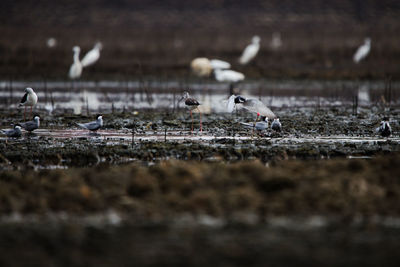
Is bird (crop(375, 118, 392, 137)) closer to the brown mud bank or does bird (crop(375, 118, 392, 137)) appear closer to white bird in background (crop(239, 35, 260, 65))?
the brown mud bank

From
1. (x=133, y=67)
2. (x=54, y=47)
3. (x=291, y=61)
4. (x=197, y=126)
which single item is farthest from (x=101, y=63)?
(x=197, y=126)

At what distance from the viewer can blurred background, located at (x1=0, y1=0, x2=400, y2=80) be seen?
31969 millimetres

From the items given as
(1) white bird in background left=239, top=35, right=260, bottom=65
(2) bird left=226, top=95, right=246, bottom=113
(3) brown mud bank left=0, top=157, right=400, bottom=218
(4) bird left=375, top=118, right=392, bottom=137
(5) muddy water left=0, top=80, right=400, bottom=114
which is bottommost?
(3) brown mud bank left=0, top=157, right=400, bottom=218

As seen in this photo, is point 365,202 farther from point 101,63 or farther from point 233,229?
point 101,63

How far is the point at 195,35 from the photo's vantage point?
48.2 meters

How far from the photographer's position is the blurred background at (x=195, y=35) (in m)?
32.0

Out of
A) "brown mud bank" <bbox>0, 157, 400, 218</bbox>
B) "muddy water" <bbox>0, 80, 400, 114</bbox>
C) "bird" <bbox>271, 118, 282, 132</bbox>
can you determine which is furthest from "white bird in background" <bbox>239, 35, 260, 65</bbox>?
"brown mud bank" <bbox>0, 157, 400, 218</bbox>

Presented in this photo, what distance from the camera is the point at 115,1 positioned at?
62.7 metres

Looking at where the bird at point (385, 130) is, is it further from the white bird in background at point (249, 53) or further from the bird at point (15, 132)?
the white bird in background at point (249, 53)

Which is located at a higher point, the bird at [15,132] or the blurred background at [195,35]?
the blurred background at [195,35]

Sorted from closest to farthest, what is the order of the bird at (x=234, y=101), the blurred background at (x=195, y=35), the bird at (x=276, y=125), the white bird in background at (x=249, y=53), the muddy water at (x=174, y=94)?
the bird at (x=276, y=125)
the bird at (x=234, y=101)
the muddy water at (x=174, y=94)
the white bird in background at (x=249, y=53)
the blurred background at (x=195, y=35)

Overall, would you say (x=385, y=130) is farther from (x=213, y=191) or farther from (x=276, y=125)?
(x=213, y=191)

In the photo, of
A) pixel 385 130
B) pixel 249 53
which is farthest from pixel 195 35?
pixel 385 130

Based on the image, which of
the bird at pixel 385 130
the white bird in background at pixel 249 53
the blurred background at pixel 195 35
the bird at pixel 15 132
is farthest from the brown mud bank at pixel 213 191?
the white bird in background at pixel 249 53
